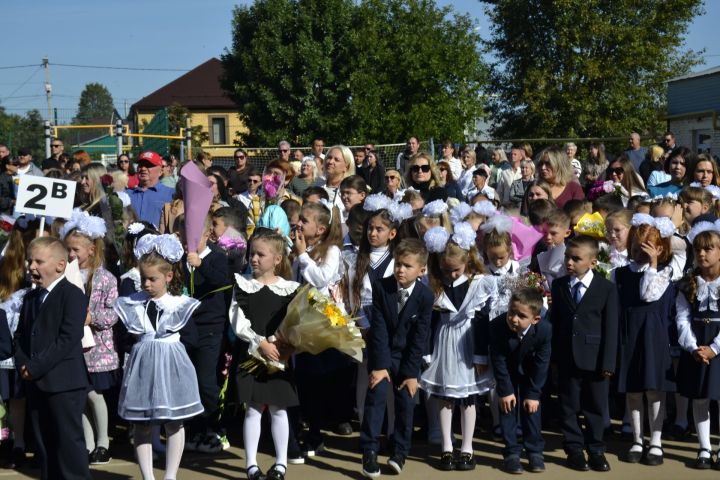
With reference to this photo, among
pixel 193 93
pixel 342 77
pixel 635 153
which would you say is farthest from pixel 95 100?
pixel 635 153

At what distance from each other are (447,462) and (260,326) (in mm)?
1693

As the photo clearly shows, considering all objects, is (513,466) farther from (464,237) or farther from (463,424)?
(464,237)

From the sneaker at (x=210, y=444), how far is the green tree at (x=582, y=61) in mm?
32441

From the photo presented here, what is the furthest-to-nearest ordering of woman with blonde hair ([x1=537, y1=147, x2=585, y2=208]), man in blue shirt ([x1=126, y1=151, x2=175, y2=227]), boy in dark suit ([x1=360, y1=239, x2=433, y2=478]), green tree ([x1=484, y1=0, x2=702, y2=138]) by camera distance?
green tree ([x1=484, y1=0, x2=702, y2=138]) < man in blue shirt ([x1=126, y1=151, x2=175, y2=227]) < woman with blonde hair ([x1=537, y1=147, x2=585, y2=208]) < boy in dark suit ([x1=360, y1=239, x2=433, y2=478])

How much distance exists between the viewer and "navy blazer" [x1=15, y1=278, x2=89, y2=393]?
5906 millimetres

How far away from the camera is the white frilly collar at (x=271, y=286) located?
260 inches

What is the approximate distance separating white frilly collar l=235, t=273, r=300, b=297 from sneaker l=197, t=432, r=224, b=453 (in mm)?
1440

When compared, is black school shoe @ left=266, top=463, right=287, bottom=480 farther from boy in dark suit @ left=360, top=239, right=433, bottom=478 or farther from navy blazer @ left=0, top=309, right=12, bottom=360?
navy blazer @ left=0, top=309, right=12, bottom=360

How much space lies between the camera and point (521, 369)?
6.89 meters

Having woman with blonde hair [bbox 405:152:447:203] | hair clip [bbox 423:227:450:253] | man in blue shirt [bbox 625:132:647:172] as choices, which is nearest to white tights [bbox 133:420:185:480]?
hair clip [bbox 423:227:450:253]

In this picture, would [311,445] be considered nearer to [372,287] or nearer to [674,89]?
[372,287]

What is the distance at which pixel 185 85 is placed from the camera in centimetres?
8131

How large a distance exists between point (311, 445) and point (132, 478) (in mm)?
1372

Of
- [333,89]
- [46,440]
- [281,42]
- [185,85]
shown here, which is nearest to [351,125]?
[333,89]
